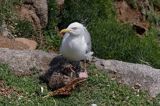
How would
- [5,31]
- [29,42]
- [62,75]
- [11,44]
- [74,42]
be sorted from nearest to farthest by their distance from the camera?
[74,42] → [62,75] → [11,44] → [29,42] → [5,31]

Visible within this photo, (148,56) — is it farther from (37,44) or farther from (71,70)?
(71,70)

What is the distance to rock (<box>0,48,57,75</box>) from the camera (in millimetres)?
8539

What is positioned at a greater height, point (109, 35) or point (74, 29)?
point (74, 29)

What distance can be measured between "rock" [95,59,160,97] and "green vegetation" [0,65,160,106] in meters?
0.18

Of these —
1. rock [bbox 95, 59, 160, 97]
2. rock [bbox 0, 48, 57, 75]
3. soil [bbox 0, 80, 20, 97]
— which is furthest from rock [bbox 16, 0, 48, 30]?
soil [bbox 0, 80, 20, 97]

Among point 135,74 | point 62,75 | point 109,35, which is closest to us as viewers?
point 62,75

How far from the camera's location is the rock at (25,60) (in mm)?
8539

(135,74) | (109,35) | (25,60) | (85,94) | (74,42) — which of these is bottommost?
(85,94)

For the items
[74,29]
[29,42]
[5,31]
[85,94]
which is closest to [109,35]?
[29,42]

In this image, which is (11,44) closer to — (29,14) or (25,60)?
(25,60)

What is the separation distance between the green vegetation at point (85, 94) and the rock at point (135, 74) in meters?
0.18

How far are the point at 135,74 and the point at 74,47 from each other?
142 centimetres

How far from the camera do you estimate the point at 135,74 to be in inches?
349

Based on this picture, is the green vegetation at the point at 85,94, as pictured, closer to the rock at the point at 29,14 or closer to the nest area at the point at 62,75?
the nest area at the point at 62,75
